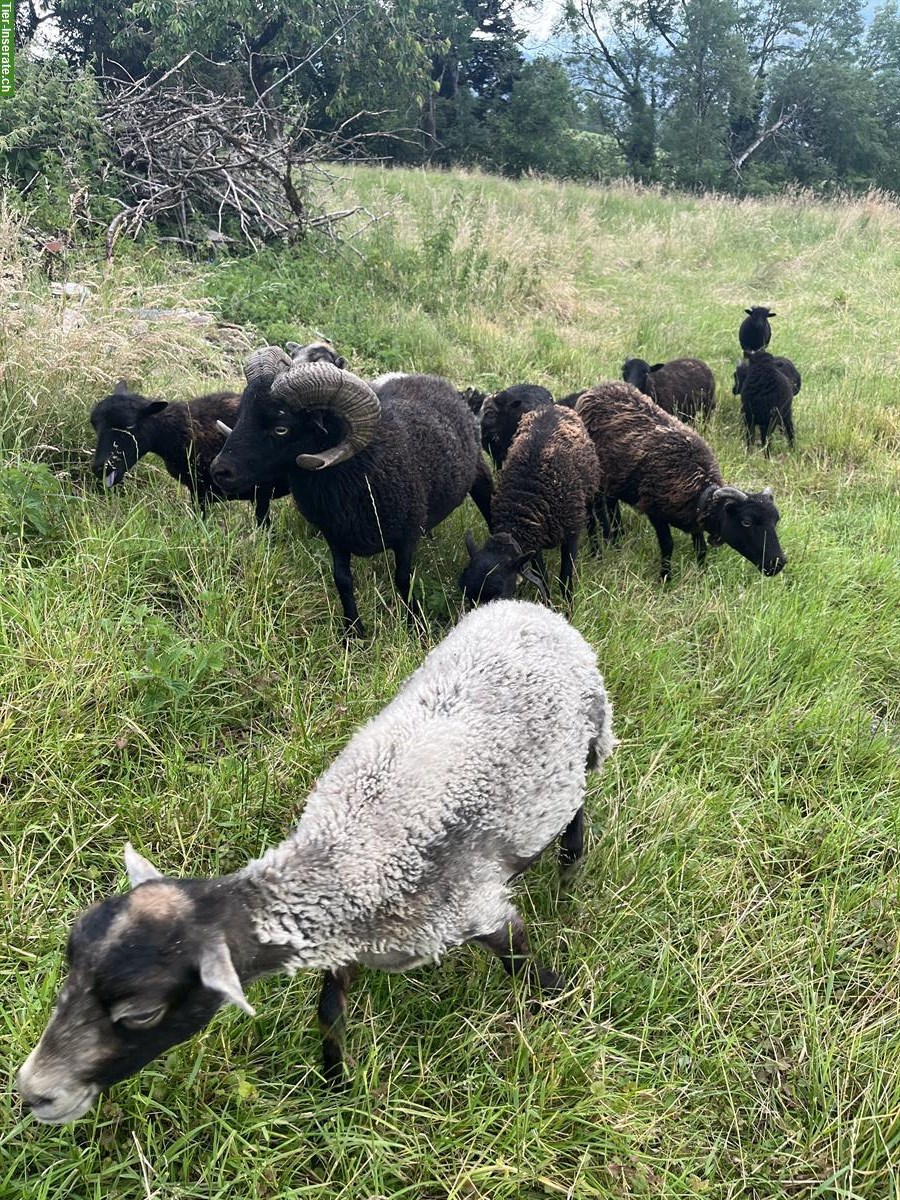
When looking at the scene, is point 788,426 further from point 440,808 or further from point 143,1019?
point 143,1019

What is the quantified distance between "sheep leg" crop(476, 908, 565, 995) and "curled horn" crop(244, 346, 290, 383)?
309 centimetres

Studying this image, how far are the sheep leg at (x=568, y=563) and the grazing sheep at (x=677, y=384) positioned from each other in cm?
296

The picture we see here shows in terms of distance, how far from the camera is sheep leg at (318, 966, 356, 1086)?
2357mm

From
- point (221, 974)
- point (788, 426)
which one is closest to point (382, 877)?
point (221, 974)

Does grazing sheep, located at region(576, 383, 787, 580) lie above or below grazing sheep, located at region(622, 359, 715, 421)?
below

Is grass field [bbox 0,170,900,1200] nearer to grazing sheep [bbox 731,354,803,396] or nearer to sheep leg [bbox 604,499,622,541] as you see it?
sheep leg [bbox 604,499,622,541]

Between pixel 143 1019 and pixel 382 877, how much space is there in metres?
0.71

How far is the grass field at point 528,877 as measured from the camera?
7.22 feet

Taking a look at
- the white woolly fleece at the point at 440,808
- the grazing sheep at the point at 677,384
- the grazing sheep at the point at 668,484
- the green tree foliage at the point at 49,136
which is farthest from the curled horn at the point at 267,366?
the green tree foliage at the point at 49,136

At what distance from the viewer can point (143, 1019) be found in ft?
5.81

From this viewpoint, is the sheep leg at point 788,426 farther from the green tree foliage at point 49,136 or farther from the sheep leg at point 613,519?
the green tree foliage at point 49,136

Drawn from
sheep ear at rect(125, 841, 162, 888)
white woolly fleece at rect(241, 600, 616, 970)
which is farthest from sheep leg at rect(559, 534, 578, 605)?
sheep ear at rect(125, 841, 162, 888)

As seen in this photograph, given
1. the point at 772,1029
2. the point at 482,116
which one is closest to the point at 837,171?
the point at 482,116

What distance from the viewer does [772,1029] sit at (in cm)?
259
